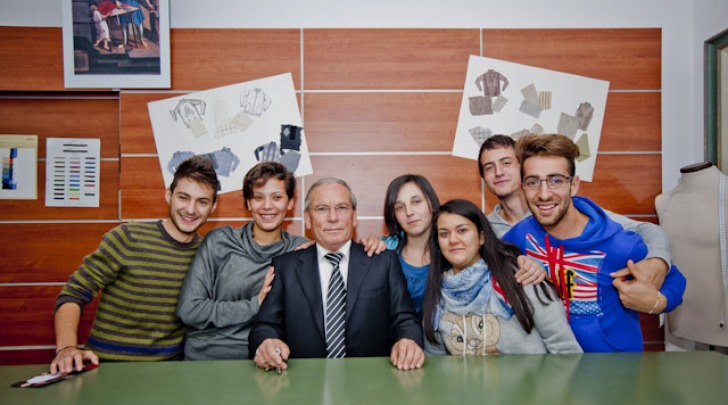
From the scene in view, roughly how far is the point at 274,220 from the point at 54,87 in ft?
7.49

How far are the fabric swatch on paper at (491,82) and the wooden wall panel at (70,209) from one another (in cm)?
271

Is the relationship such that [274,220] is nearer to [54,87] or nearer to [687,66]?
[54,87]

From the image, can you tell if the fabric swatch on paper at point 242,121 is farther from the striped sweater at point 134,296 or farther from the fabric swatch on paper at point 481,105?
the fabric swatch on paper at point 481,105

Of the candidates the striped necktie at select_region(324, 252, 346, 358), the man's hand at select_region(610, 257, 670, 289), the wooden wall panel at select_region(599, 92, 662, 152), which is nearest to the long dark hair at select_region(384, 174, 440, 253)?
the striped necktie at select_region(324, 252, 346, 358)

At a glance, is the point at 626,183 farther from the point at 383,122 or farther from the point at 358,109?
the point at 358,109

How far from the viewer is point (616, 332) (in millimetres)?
1887

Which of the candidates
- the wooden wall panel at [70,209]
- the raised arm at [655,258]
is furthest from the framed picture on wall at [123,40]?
the raised arm at [655,258]

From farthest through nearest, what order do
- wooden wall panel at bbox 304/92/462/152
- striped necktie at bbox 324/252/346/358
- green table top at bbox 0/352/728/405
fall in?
wooden wall panel at bbox 304/92/462/152, striped necktie at bbox 324/252/346/358, green table top at bbox 0/352/728/405

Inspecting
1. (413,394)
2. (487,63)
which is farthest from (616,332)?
(487,63)

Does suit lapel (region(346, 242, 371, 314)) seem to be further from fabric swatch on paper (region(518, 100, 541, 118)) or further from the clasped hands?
fabric swatch on paper (region(518, 100, 541, 118))

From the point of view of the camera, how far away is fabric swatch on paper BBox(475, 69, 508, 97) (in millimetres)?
3285

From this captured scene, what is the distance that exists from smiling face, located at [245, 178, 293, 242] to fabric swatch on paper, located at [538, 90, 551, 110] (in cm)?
203

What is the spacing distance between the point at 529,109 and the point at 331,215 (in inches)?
78.9

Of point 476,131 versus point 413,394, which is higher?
point 476,131
